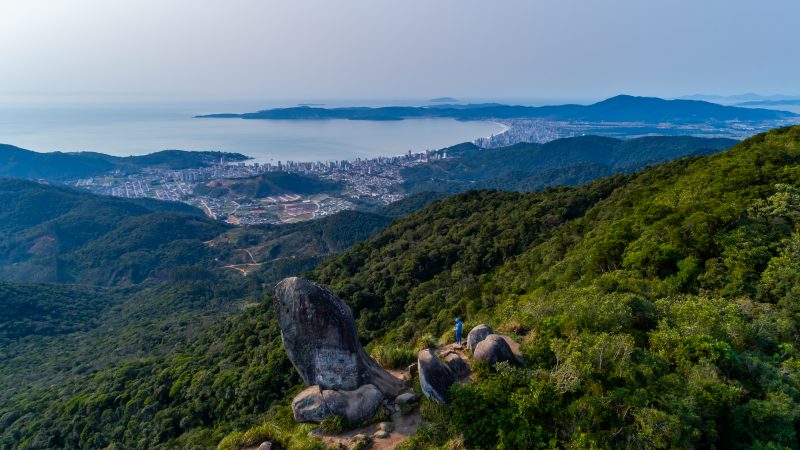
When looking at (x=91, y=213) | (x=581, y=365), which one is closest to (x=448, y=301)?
(x=581, y=365)

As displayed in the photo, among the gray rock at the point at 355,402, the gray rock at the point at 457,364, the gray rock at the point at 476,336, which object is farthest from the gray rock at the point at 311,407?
the gray rock at the point at 476,336

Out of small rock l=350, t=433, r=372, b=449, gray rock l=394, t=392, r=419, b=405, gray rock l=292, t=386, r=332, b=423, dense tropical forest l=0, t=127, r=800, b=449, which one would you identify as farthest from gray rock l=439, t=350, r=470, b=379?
gray rock l=292, t=386, r=332, b=423

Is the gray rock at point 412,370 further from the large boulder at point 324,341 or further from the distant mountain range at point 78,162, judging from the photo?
the distant mountain range at point 78,162

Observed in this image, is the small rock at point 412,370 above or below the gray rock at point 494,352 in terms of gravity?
below

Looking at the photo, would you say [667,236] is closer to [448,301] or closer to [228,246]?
[448,301]

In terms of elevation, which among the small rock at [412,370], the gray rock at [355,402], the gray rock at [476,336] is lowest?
the gray rock at [355,402]

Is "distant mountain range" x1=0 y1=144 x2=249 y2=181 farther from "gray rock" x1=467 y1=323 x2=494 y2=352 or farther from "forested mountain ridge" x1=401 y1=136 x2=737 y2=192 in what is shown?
"gray rock" x1=467 y1=323 x2=494 y2=352
